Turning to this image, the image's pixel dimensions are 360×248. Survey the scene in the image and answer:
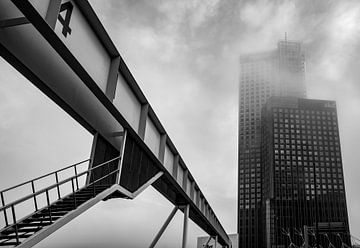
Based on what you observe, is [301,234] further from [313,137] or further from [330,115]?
[330,115]

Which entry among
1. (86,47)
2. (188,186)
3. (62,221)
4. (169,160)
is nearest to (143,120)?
(169,160)

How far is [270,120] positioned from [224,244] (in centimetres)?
11714

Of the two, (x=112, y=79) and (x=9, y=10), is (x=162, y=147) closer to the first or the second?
(x=112, y=79)

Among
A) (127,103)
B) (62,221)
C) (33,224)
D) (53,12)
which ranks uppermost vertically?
(127,103)

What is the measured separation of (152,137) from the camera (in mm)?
17078

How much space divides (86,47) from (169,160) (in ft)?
36.3

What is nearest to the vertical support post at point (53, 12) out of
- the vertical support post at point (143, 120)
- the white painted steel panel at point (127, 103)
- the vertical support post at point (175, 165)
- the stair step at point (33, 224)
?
the white painted steel panel at point (127, 103)

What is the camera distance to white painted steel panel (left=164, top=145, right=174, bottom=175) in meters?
19.7

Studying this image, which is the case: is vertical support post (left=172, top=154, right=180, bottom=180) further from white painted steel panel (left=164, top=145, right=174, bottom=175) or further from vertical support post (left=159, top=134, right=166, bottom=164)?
vertical support post (left=159, top=134, right=166, bottom=164)

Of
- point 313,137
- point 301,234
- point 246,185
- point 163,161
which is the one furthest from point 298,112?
point 163,161

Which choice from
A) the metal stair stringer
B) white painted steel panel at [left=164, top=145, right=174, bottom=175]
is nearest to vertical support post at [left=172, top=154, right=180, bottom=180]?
white painted steel panel at [left=164, top=145, right=174, bottom=175]

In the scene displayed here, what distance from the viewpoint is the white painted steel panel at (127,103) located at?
12844mm

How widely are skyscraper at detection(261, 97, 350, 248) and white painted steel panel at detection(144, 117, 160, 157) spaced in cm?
12872

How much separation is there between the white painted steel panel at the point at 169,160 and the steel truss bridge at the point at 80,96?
0.95 metres
